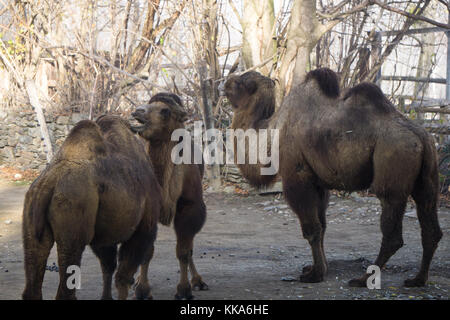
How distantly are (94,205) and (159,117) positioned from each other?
148 centimetres

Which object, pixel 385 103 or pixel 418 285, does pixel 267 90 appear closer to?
pixel 385 103

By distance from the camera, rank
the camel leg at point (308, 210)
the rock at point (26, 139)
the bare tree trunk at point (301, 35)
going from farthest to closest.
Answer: the rock at point (26, 139)
the bare tree trunk at point (301, 35)
the camel leg at point (308, 210)

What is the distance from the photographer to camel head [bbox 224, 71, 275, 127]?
239 inches

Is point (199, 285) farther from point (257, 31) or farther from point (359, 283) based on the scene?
point (257, 31)

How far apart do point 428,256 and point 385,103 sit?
1469 mm

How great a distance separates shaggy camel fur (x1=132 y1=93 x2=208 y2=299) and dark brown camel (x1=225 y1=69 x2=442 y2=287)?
3.35 ft

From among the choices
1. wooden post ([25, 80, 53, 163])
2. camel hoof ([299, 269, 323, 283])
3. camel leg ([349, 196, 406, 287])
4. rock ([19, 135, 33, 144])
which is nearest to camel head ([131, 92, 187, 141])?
camel hoof ([299, 269, 323, 283])

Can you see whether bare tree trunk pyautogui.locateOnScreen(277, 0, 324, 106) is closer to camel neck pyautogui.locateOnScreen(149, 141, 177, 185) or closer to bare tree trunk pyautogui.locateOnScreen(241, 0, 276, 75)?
bare tree trunk pyautogui.locateOnScreen(241, 0, 276, 75)

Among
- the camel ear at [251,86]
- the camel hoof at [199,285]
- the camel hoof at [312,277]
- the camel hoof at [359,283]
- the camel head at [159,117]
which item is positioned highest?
the camel ear at [251,86]

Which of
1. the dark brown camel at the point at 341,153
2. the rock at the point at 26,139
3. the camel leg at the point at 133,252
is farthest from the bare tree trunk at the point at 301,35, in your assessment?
the rock at the point at 26,139

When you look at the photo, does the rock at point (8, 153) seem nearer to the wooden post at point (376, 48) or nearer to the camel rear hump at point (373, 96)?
the wooden post at point (376, 48)

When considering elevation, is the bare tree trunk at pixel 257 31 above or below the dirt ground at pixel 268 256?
above

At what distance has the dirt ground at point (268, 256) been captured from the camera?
16.3 ft

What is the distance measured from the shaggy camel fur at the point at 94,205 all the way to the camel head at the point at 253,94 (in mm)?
2027
